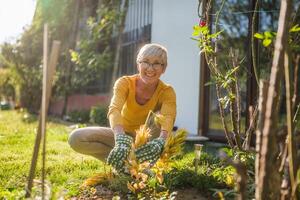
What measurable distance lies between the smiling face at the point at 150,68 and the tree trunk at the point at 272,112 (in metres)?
1.65

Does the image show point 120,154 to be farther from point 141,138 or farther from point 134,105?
point 134,105

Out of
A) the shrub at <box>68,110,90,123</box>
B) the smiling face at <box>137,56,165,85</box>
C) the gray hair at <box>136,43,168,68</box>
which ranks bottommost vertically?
the shrub at <box>68,110,90,123</box>

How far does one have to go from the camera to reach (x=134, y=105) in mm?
3543

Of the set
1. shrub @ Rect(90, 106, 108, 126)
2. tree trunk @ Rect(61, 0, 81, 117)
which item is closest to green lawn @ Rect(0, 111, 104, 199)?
shrub @ Rect(90, 106, 108, 126)

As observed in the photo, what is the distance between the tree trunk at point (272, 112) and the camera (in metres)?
1.57

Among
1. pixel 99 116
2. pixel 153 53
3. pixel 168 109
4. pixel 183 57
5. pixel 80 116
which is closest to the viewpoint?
pixel 153 53

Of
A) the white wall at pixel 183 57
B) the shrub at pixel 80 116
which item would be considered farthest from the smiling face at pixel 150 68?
the shrub at pixel 80 116

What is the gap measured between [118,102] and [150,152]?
0.66m

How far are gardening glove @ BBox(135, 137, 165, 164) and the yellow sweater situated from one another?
1.11 ft

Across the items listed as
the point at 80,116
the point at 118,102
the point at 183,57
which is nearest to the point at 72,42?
the point at 80,116

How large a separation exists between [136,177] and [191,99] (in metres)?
4.50

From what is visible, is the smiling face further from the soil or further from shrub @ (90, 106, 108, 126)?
shrub @ (90, 106, 108, 126)

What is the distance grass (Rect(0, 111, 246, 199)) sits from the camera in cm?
285

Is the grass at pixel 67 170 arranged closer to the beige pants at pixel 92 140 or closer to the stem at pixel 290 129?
the beige pants at pixel 92 140
